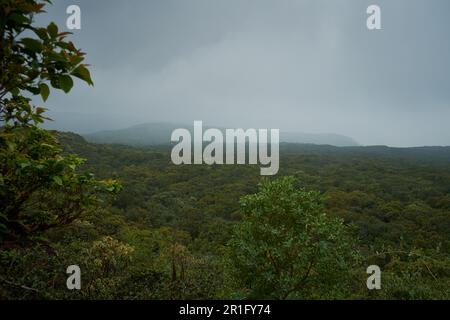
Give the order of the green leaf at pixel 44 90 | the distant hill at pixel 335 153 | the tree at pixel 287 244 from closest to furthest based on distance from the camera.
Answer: the green leaf at pixel 44 90
the tree at pixel 287 244
the distant hill at pixel 335 153

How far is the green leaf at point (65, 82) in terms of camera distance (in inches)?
125

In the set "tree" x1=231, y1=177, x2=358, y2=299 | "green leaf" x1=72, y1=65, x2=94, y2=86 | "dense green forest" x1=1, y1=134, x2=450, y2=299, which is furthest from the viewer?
"dense green forest" x1=1, y1=134, x2=450, y2=299

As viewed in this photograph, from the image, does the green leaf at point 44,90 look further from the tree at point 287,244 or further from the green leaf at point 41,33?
the tree at point 287,244

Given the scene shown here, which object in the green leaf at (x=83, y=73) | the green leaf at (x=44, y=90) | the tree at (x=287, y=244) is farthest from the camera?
the tree at (x=287, y=244)

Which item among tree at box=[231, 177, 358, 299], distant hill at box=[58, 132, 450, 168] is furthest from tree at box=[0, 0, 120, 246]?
distant hill at box=[58, 132, 450, 168]

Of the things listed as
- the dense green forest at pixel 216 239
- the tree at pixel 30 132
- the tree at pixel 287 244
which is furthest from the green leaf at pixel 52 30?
the tree at pixel 287 244

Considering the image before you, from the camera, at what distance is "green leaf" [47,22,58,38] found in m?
3.17

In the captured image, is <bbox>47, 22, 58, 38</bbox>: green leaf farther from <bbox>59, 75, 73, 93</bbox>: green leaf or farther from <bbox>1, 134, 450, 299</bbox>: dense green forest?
<bbox>1, 134, 450, 299</bbox>: dense green forest

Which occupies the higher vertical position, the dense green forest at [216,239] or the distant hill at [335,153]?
the distant hill at [335,153]

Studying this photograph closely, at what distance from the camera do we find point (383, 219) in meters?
28.4

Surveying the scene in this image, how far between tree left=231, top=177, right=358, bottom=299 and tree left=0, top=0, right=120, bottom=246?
355 centimetres

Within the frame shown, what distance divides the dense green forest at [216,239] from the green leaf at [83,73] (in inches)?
102
